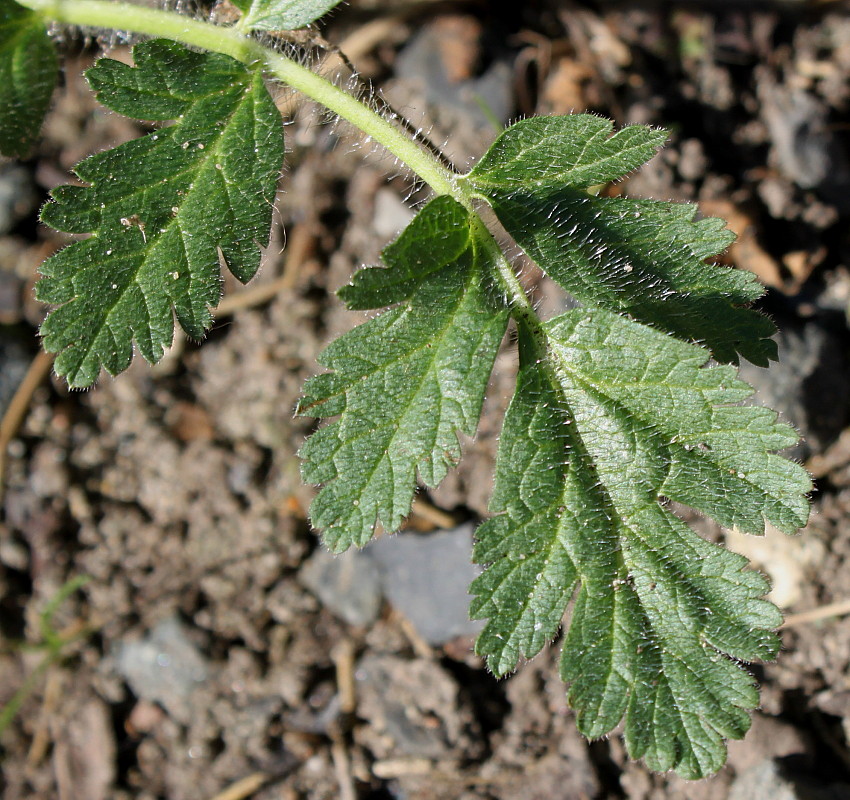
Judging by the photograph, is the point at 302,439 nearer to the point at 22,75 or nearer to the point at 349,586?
the point at 349,586

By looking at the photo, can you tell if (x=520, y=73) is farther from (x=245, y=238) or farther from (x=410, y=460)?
(x=410, y=460)

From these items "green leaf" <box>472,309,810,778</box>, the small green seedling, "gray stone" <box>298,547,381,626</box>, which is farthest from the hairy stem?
the small green seedling

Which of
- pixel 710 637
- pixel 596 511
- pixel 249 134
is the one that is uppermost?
pixel 249 134

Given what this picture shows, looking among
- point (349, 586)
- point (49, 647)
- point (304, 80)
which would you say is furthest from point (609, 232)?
point (49, 647)

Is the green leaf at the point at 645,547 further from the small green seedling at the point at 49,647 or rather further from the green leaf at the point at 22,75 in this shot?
the small green seedling at the point at 49,647

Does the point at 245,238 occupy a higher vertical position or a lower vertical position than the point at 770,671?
higher

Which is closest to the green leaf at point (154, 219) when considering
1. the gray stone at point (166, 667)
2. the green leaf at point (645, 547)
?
the green leaf at point (645, 547)

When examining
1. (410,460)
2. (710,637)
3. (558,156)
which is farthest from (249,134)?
(710,637)

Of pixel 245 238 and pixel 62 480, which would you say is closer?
pixel 245 238
